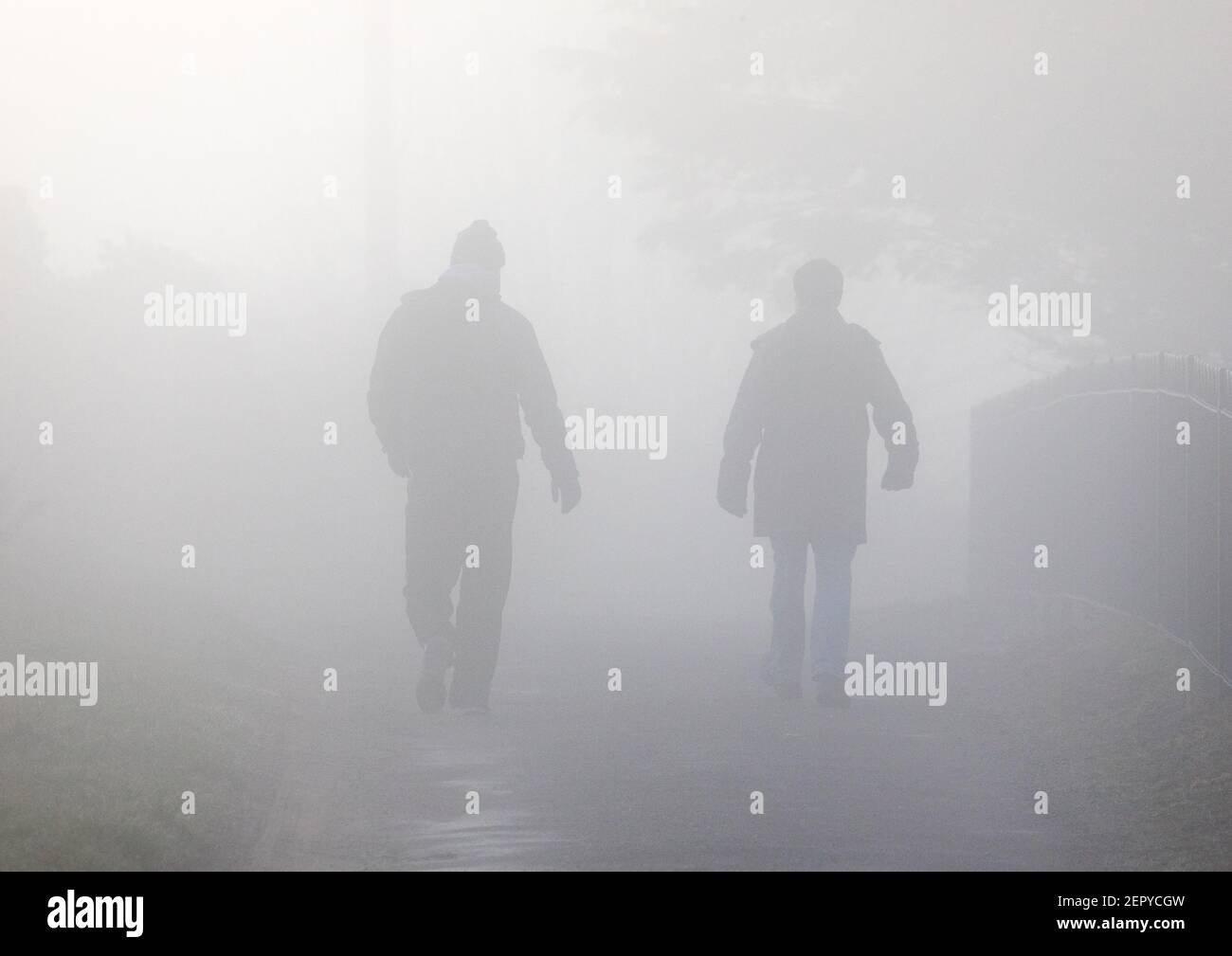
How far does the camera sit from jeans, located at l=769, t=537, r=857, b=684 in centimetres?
1061

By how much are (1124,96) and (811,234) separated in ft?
9.48

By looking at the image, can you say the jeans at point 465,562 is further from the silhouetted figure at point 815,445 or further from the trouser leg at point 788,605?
the trouser leg at point 788,605

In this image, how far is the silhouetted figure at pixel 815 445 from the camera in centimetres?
1075

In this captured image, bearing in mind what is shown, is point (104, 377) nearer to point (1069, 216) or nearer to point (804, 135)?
point (804, 135)

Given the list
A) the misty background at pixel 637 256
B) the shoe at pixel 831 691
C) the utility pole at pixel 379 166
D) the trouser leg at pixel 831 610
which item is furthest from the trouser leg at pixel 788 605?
the utility pole at pixel 379 166

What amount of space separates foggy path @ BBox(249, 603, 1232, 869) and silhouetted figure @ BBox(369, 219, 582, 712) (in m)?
0.41

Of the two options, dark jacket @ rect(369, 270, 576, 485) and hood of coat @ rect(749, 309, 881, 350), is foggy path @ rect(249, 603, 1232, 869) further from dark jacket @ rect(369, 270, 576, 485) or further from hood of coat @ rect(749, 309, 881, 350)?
hood of coat @ rect(749, 309, 881, 350)

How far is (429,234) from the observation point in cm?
3594

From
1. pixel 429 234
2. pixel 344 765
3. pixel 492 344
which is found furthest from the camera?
pixel 429 234

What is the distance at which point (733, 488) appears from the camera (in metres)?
11.1

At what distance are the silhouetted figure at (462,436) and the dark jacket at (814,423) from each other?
118cm

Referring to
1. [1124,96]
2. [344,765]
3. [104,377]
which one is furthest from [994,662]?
[104,377]

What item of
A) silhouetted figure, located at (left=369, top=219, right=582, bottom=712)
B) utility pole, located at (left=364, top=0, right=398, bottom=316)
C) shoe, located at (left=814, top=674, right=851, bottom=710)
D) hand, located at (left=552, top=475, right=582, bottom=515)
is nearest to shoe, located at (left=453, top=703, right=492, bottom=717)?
silhouetted figure, located at (left=369, top=219, right=582, bottom=712)

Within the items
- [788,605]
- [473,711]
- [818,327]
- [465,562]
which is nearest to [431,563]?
[465,562]
